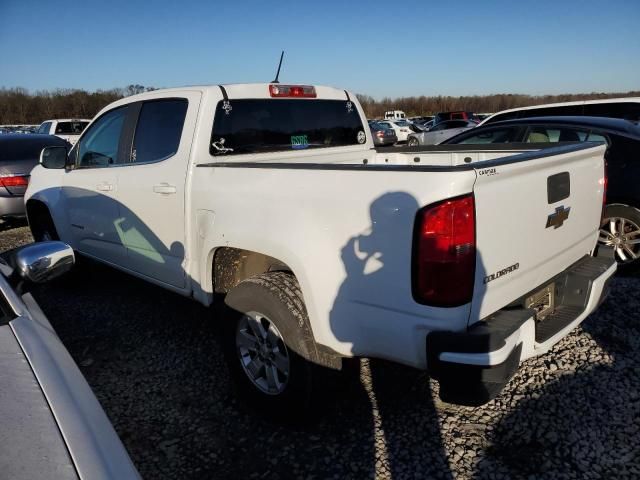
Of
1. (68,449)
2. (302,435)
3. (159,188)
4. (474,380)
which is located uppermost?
(159,188)

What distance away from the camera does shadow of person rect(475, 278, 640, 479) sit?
2348mm

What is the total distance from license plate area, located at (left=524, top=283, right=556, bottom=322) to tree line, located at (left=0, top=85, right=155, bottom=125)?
1761 inches

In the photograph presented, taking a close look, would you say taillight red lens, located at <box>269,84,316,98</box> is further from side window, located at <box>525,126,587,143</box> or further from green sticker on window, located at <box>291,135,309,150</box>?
side window, located at <box>525,126,587,143</box>

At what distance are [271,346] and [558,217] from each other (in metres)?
1.70

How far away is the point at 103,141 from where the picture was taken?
4098mm

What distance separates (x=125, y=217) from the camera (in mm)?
3707

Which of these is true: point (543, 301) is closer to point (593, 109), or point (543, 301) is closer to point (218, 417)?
point (218, 417)

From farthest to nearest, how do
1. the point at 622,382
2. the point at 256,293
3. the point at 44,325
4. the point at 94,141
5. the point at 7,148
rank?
the point at 7,148 → the point at 94,141 → the point at 622,382 → the point at 256,293 → the point at 44,325

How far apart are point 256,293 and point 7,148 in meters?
7.21

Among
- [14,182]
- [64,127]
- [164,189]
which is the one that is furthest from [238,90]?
[64,127]

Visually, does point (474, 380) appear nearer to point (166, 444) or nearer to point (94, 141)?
point (166, 444)

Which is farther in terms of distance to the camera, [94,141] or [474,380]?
[94,141]

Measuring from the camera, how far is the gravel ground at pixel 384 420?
2395 millimetres

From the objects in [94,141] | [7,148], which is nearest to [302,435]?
[94,141]
